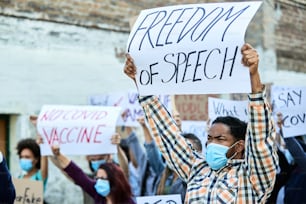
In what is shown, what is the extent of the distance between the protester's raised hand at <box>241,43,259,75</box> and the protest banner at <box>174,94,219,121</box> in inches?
223

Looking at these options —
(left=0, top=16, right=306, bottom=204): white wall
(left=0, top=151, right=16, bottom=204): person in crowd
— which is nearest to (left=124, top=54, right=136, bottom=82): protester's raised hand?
(left=0, top=151, right=16, bottom=204): person in crowd

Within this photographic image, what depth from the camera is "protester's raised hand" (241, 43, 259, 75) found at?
3273 mm

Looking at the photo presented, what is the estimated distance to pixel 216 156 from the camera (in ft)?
11.7

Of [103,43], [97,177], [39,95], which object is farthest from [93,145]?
[103,43]

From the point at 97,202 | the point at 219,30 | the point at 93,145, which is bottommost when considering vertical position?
the point at 97,202

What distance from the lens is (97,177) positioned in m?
5.64

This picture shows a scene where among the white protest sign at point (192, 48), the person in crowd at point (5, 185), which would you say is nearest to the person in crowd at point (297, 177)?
the white protest sign at point (192, 48)

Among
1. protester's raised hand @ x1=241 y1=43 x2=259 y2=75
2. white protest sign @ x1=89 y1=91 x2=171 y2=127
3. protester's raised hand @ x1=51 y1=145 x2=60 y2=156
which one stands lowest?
protester's raised hand @ x1=51 y1=145 x2=60 y2=156

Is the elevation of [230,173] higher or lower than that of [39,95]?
lower

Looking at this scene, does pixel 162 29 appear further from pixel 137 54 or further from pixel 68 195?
pixel 68 195

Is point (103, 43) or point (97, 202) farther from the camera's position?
point (103, 43)

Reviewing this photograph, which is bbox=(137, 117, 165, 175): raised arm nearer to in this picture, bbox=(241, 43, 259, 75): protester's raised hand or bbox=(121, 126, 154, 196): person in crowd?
bbox=(121, 126, 154, 196): person in crowd

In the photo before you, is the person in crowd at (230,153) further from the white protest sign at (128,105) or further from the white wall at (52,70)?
the white wall at (52,70)

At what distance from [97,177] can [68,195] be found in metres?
3.15
